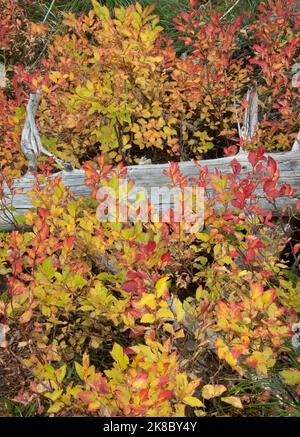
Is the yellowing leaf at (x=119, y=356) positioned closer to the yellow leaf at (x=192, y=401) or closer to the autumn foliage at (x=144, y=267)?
the autumn foliage at (x=144, y=267)

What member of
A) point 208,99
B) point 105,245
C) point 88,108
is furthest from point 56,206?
point 208,99

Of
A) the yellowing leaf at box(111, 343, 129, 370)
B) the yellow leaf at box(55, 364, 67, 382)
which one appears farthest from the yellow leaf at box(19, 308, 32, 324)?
the yellowing leaf at box(111, 343, 129, 370)

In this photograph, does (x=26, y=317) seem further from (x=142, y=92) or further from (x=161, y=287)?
(x=142, y=92)

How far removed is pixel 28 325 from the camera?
9.41ft

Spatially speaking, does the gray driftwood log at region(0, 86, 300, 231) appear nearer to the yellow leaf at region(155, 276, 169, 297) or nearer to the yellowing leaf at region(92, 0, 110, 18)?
the yellowing leaf at region(92, 0, 110, 18)

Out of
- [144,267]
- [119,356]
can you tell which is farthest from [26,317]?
[144,267]

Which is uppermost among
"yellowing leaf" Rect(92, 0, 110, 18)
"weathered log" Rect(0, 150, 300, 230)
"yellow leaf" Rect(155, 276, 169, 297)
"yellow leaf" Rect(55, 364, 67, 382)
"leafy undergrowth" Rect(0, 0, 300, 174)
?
"yellowing leaf" Rect(92, 0, 110, 18)

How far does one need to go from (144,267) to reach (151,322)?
1.14 ft

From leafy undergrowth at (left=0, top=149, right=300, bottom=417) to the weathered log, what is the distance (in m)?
0.43

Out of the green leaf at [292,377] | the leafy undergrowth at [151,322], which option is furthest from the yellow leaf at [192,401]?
the green leaf at [292,377]

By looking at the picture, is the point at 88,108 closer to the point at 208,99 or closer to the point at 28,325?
the point at 208,99

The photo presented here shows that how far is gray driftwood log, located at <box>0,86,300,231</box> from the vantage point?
147 inches

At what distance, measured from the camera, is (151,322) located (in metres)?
2.40
